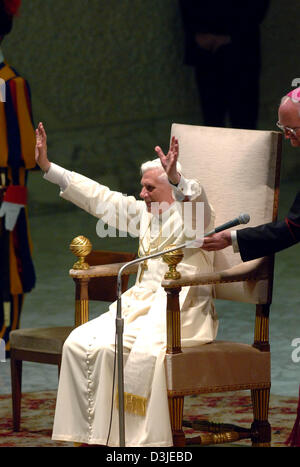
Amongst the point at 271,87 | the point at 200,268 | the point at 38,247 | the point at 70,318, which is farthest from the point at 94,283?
the point at 271,87

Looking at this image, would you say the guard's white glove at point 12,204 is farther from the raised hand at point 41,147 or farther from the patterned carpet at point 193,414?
the raised hand at point 41,147

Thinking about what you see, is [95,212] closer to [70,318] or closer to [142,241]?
[142,241]

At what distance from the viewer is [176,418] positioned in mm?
5176

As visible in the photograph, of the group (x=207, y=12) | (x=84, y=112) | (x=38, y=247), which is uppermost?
(x=207, y=12)

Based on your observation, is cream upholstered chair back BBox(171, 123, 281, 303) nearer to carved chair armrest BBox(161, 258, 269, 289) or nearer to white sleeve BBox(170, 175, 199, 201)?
carved chair armrest BBox(161, 258, 269, 289)

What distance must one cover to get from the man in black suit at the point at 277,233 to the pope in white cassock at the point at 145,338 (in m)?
0.24

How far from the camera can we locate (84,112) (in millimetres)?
12016

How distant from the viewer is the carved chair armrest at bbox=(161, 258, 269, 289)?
5.16 m

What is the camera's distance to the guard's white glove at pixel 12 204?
22.6ft

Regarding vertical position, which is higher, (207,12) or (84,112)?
(207,12)

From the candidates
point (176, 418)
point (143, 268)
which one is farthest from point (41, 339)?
point (176, 418)

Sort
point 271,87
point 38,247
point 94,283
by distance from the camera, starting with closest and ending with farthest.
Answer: point 94,283, point 38,247, point 271,87

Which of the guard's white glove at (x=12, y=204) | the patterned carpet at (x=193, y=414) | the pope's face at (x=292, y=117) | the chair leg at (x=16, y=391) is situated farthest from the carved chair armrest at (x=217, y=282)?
the guard's white glove at (x=12, y=204)
